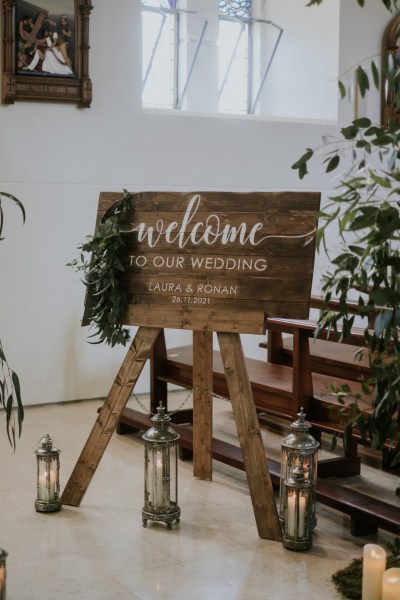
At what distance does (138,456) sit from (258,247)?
1756mm

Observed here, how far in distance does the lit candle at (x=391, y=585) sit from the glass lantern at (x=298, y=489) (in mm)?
828

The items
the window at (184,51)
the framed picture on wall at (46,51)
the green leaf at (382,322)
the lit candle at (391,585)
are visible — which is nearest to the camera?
the green leaf at (382,322)

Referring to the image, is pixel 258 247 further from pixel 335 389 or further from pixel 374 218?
pixel 374 218

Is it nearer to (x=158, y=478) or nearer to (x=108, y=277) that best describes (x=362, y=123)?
(x=108, y=277)

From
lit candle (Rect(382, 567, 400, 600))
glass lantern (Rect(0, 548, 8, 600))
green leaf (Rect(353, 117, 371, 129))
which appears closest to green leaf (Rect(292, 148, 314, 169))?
green leaf (Rect(353, 117, 371, 129))

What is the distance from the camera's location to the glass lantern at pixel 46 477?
4.15 meters

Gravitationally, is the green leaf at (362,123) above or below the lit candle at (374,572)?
above

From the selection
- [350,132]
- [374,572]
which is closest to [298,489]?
[374,572]

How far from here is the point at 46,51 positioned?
6.12 meters

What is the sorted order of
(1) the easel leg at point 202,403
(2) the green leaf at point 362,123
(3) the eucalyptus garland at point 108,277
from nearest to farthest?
(2) the green leaf at point 362,123 → (3) the eucalyptus garland at point 108,277 → (1) the easel leg at point 202,403

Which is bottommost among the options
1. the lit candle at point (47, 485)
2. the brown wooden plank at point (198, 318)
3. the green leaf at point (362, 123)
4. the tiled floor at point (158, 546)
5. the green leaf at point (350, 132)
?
the tiled floor at point (158, 546)

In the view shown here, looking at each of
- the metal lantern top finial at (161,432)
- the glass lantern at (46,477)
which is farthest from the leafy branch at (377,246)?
the glass lantern at (46,477)

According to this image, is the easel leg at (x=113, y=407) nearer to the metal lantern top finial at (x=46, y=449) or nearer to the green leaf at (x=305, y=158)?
the metal lantern top finial at (x=46, y=449)

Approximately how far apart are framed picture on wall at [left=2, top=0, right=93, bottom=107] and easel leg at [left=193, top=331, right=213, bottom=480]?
7.57 feet
